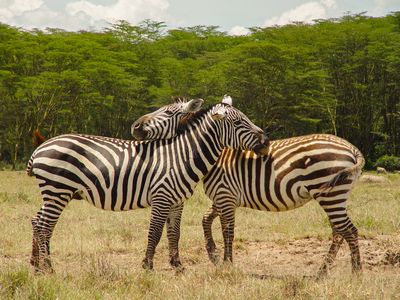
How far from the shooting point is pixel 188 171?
6.72 meters

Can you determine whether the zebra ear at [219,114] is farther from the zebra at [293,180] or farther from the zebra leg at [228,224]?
the zebra leg at [228,224]

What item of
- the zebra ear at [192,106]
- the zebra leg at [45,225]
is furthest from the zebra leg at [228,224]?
the zebra leg at [45,225]

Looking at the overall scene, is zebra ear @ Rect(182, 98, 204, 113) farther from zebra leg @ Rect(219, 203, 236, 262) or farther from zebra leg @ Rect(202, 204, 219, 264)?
zebra leg @ Rect(202, 204, 219, 264)

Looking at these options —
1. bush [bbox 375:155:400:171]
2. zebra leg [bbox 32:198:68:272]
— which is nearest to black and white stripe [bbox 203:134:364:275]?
zebra leg [bbox 32:198:68:272]

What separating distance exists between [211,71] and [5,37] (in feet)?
39.2

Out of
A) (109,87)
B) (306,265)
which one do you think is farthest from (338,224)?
(109,87)

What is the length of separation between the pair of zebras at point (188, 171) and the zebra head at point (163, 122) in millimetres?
12

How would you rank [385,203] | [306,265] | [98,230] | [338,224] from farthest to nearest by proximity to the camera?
[385,203], [98,230], [306,265], [338,224]

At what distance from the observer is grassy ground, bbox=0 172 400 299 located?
5105mm

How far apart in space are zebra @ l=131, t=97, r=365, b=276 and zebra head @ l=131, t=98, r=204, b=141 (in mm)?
87

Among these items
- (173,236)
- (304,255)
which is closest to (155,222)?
(173,236)

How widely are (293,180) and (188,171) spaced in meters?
1.21

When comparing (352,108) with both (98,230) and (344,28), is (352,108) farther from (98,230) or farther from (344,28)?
(98,230)

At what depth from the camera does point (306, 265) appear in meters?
7.66
